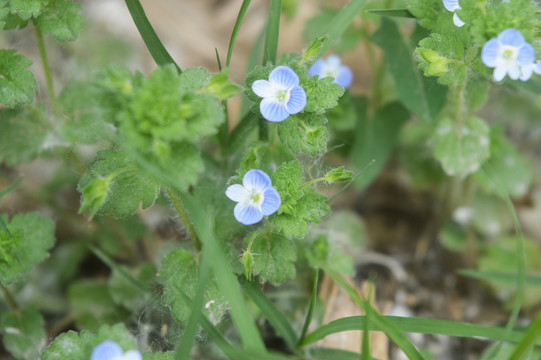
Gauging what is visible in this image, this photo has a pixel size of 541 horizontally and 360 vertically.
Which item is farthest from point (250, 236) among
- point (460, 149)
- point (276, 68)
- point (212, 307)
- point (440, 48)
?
point (460, 149)

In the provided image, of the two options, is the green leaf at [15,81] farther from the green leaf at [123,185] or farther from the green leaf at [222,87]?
the green leaf at [222,87]

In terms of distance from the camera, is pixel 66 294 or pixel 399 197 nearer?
pixel 66 294

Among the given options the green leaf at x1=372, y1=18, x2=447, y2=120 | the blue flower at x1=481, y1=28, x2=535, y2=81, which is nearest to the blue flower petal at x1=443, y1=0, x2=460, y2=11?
the blue flower at x1=481, y1=28, x2=535, y2=81

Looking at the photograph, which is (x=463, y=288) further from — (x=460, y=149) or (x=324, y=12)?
(x=324, y=12)

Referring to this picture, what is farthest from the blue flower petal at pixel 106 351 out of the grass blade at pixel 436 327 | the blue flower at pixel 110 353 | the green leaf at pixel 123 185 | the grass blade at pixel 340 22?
the grass blade at pixel 340 22

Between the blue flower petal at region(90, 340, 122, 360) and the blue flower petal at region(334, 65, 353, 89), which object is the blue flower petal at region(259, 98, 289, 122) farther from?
the blue flower petal at region(334, 65, 353, 89)
